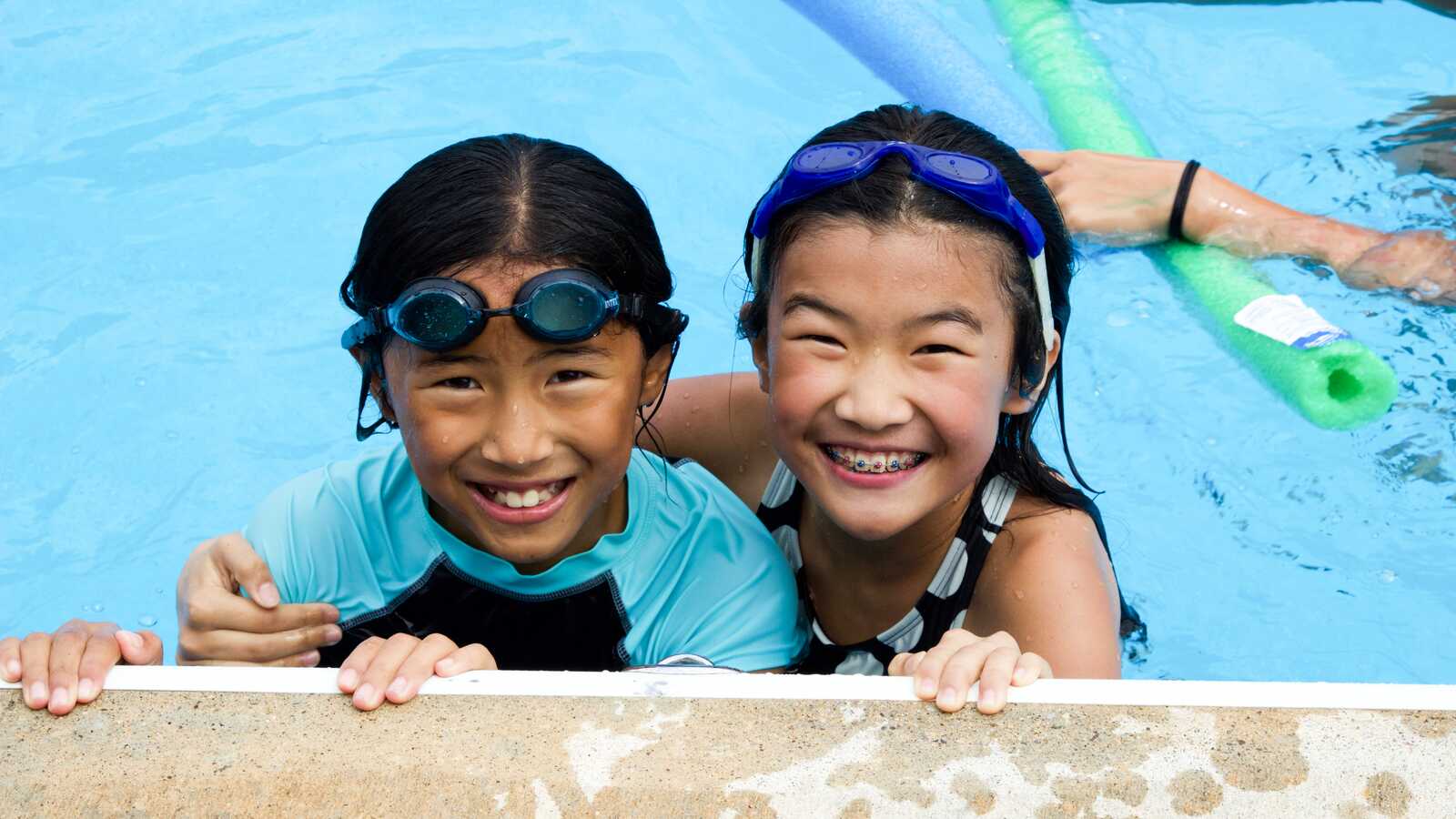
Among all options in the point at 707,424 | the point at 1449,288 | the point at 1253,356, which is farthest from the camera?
the point at 1449,288

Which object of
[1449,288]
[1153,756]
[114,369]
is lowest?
[114,369]

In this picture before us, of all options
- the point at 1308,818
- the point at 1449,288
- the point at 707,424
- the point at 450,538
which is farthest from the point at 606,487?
the point at 1449,288

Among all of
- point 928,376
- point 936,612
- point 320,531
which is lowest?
point 936,612

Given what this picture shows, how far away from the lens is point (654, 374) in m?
2.99

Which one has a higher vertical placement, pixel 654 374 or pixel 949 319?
pixel 949 319

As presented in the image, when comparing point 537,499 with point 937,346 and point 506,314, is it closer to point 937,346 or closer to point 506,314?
point 506,314

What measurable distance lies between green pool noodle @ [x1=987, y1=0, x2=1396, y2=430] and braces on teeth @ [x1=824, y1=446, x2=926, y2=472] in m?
2.49

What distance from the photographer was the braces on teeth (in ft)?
9.51

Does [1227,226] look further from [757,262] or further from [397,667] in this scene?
[397,667]

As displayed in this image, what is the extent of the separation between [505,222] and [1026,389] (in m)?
1.19

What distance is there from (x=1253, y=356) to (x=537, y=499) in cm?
331

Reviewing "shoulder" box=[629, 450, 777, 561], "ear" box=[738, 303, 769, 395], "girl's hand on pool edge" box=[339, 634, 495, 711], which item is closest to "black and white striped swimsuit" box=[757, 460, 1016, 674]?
"shoulder" box=[629, 450, 777, 561]

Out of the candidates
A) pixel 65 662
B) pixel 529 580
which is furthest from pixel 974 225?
pixel 65 662

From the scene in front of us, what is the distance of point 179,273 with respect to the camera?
6062 millimetres
